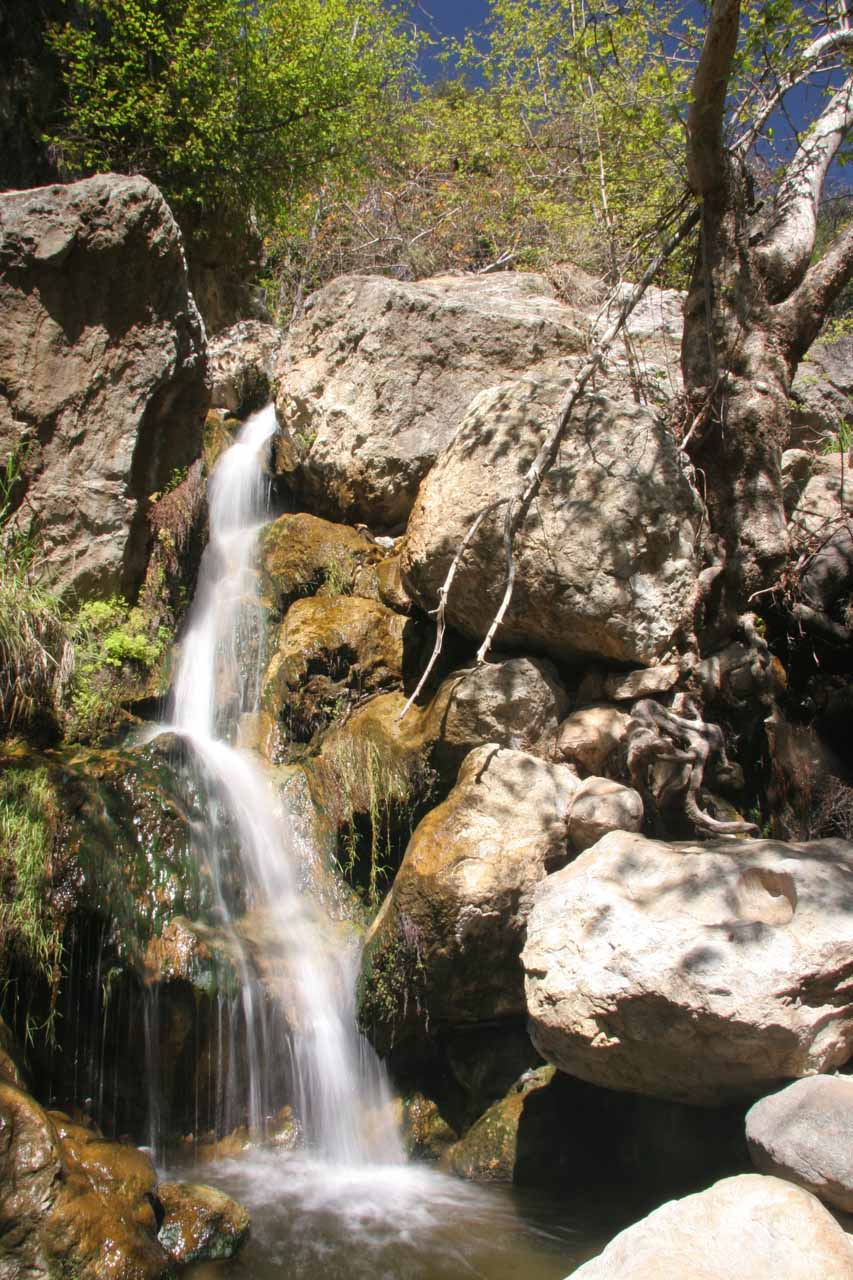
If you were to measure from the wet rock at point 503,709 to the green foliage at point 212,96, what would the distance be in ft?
→ 30.0

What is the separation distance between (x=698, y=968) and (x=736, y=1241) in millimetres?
1062

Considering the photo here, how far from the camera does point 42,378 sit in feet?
24.4

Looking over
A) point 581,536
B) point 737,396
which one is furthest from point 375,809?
point 737,396

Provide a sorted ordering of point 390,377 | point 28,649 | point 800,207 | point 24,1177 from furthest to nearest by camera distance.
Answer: point 390,377 < point 800,207 < point 28,649 < point 24,1177

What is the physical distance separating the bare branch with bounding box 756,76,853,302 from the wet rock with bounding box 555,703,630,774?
3.71 metres

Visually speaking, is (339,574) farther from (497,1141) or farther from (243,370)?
(243,370)

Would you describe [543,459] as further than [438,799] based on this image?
No

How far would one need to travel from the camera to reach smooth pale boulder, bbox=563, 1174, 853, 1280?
275 cm

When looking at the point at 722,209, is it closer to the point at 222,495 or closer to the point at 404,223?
the point at 222,495

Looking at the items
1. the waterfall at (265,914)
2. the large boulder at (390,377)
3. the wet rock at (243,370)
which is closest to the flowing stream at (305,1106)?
the waterfall at (265,914)

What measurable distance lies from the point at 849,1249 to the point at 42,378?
769 centimetres

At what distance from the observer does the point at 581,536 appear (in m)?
5.84

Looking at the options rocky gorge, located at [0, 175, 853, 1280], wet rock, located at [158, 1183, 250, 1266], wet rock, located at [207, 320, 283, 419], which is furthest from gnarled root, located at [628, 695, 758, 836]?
wet rock, located at [207, 320, 283, 419]

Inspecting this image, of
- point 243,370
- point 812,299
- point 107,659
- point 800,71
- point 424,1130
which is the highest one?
point 243,370
